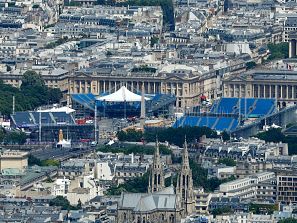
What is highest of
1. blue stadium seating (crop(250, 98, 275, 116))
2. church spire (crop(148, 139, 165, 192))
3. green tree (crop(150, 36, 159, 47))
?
church spire (crop(148, 139, 165, 192))

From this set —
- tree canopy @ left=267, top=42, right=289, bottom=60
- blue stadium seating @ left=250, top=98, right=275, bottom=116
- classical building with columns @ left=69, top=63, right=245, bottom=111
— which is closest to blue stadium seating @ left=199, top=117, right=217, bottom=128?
blue stadium seating @ left=250, top=98, right=275, bottom=116

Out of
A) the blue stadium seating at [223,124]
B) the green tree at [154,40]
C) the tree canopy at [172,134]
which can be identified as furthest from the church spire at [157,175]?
the green tree at [154,40]

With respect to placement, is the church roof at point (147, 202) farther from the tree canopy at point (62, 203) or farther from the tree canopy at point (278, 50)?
the tree canopy at point (278, 50)

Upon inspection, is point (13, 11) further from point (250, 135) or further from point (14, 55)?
point (250, 135)

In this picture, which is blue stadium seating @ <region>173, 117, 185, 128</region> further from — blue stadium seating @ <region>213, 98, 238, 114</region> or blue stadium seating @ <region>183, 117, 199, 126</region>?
blue stadium seating @ <region>213, 98, 238, 114</region>

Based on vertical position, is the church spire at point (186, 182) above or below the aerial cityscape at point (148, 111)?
above

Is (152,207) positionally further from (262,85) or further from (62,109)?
(262,85)

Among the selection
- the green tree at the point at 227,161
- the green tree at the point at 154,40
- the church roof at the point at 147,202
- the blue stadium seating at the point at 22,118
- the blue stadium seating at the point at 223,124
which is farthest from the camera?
the green tree at the point at 154,40
